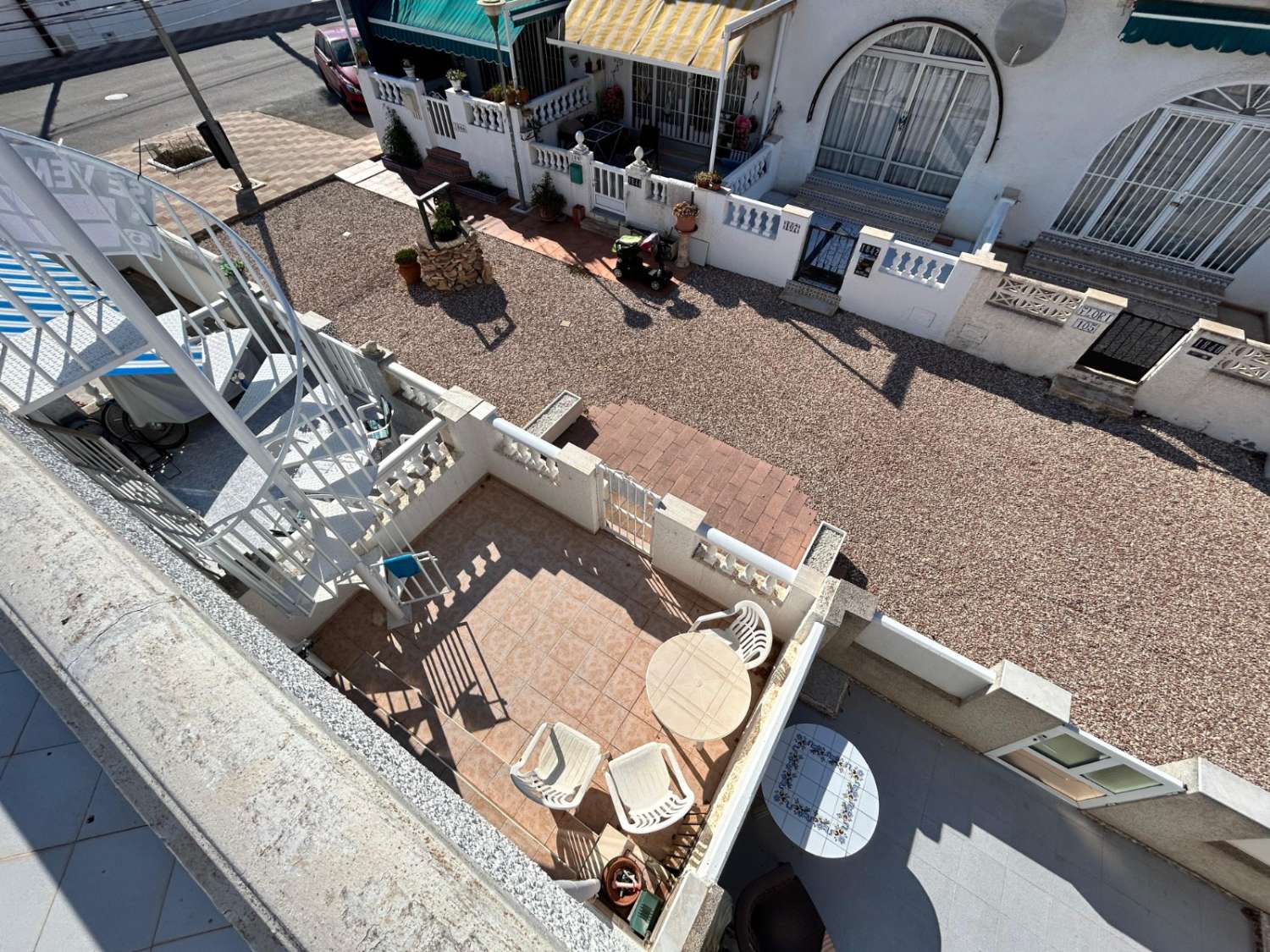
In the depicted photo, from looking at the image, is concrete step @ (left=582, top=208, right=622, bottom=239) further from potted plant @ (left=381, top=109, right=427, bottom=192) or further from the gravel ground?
potted plant @ (left=381, top=109, right=427, bottom=192)

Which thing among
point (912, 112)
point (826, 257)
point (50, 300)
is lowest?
point (826, 257)

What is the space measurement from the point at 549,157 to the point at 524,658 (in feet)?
39.8

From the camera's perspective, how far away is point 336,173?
1543 cm

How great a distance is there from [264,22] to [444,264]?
3057cm

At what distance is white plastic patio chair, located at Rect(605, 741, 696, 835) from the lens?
16.1ft

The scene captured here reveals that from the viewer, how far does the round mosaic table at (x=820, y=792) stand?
5.51 m

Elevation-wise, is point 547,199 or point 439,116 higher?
point 439,116

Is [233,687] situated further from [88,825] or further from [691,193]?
[691,193]

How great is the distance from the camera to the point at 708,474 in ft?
27.8

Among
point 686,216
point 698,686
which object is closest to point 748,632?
point 698,686

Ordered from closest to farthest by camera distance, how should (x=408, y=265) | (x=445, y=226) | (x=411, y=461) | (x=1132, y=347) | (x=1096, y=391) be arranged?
(x=411, y=461) < (x=1096, y=391) < (x=1132, y=347) < (x=445, y=226) < (x=408, y=265)

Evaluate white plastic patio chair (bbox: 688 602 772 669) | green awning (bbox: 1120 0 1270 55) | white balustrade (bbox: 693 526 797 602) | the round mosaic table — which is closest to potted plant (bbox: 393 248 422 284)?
white balustrade (bbox: 693 526 797 602)

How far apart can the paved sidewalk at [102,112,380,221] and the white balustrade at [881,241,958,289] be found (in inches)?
611

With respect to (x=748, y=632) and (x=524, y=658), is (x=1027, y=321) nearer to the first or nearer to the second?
(x=748, y=632)
